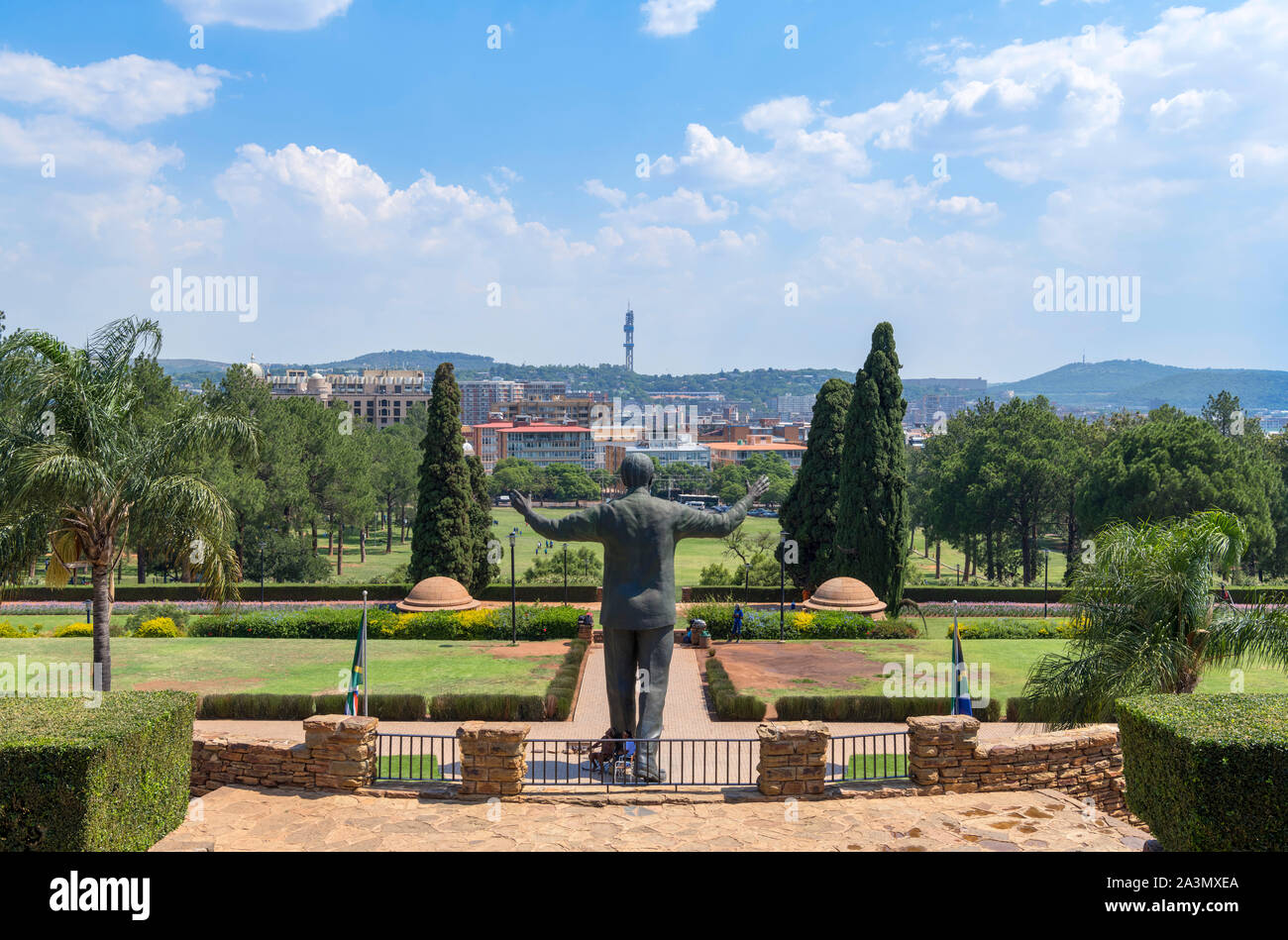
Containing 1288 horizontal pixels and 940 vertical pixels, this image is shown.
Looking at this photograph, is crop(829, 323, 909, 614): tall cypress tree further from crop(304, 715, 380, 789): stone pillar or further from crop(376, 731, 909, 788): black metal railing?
crop(304, 715, 380, 789): stone pillar

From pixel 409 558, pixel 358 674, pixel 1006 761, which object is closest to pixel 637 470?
pixel 1006 761

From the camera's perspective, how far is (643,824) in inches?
380

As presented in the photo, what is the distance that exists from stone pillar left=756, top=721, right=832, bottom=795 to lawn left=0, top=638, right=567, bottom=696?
10933mm

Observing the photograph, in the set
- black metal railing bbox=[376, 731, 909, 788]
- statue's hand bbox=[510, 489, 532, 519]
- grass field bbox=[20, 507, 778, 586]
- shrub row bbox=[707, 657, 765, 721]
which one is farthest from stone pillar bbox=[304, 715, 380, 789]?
grass field bbox=[20, 507, 778, 586]

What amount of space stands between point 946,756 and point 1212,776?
3.14 meters

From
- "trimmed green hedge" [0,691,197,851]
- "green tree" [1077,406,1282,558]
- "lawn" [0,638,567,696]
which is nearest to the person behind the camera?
"trimmed green hedge" [0,691,197,851]

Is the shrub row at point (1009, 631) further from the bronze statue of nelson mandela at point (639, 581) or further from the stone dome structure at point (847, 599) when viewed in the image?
the bronze statue of nelson mandela at point (639, 581)

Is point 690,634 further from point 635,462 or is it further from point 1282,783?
point 1282,783

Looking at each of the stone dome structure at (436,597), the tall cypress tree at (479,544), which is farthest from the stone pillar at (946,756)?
the tall cypress tree at (479,544)

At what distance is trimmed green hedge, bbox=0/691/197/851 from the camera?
311 inches

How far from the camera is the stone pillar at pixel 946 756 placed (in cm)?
1063

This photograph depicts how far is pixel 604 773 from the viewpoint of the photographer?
12141 mm

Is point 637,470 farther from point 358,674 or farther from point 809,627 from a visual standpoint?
point 809,627
